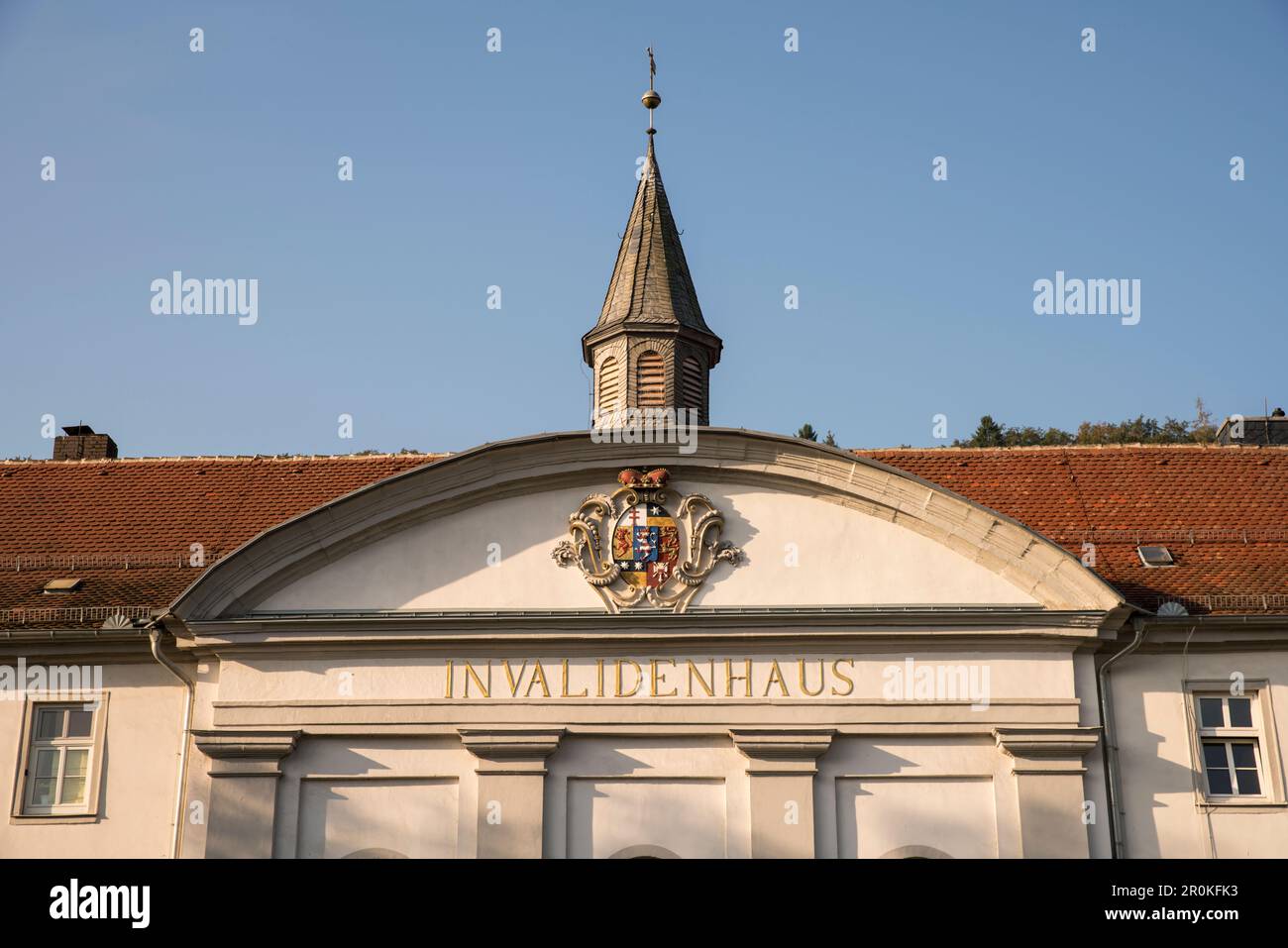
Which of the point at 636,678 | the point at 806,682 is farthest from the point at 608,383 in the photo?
the point at 806,682

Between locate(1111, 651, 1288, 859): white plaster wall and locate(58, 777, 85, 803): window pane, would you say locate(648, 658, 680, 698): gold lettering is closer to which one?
locate(1111, 651, 1288, 859): white plaster wall

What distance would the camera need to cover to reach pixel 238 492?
2680cm

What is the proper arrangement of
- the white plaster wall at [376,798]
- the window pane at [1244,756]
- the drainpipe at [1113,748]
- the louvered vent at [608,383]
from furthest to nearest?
the louvered vent at [608,383], the window pane at [1244,756], the white plaster wall at [376,798], the drainpipe at [1113,748]

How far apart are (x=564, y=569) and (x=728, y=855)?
13.7 ft

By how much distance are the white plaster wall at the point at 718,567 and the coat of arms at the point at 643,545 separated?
0.17 metres

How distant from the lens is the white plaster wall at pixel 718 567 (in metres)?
21.8

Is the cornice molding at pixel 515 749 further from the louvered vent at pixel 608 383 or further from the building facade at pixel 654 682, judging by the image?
the louvered vent at pixel 608 383

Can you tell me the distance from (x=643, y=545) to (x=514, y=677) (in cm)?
235

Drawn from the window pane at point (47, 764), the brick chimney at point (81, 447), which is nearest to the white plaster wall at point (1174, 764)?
the window pane at point (47, 764)

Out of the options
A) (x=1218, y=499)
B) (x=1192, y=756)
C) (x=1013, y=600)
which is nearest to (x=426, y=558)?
(x=1013, y=600)

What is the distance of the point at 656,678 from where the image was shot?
21.6m

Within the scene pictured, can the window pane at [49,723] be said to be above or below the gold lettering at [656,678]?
below

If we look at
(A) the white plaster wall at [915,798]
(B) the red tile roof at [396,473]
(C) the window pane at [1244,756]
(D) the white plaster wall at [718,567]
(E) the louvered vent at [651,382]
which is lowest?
(A) the white plaster wall at [915,798]
